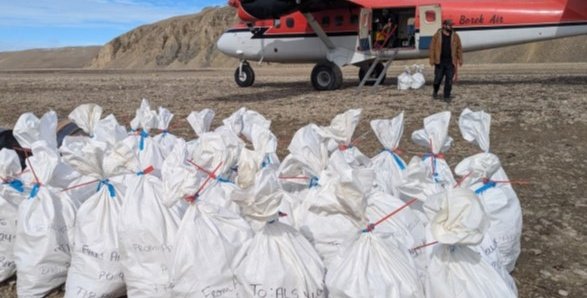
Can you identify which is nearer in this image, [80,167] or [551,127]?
[80,167]

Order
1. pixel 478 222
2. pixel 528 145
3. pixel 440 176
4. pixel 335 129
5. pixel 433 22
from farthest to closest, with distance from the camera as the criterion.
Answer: pixel 433 22 < pixel 528 145 < pixel 335 129 < pixel 440 176 < pixel 478 222

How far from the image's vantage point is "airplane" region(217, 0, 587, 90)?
40.8ft

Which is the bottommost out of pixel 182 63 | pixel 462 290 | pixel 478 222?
pixel 182 63

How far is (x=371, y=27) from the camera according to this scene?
44.8 ft

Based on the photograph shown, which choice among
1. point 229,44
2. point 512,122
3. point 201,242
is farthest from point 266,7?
point 201,242

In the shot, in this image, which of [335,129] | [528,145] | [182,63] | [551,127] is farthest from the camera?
[182,63]

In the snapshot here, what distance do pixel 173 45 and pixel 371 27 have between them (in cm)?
6206

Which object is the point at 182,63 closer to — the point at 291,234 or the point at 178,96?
the point at 178,96

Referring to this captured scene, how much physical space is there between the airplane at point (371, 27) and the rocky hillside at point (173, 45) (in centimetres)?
4814

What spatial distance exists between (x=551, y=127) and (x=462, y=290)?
20.7ft

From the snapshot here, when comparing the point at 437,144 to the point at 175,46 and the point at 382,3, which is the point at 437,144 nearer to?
the point at 382,3

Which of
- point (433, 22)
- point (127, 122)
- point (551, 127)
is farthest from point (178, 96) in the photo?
point (551, 127)

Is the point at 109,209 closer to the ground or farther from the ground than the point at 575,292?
farther from the ground

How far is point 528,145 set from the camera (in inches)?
272
